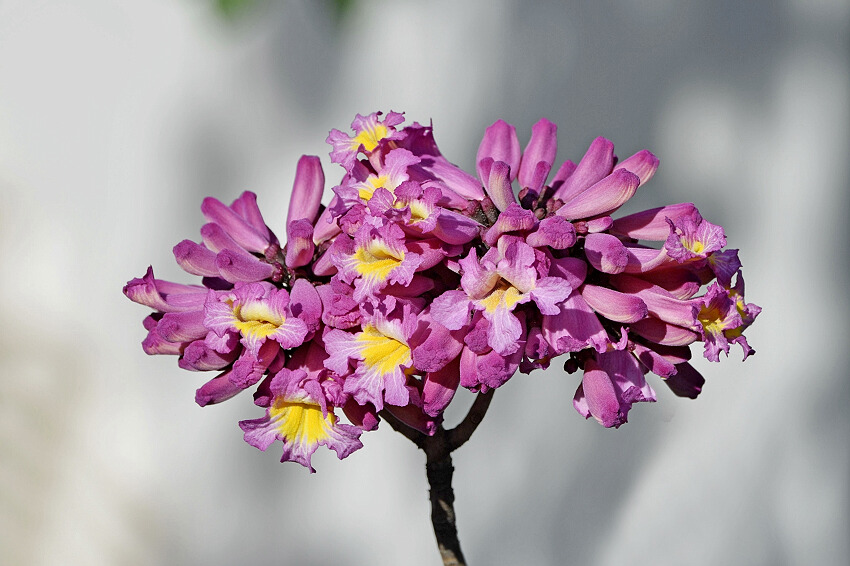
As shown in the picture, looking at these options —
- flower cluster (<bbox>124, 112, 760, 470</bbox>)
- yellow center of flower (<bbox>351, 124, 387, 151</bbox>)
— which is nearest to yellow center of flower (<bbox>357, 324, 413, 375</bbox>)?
flower cluster (<bbox>124, 112, 760, 470</bbox>)

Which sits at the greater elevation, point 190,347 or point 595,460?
point 190,347

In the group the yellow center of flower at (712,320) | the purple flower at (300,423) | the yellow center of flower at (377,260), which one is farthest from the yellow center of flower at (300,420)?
the yellow center of flower at (712,320)

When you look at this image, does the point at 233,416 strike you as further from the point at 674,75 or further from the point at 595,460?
the point at 674,75

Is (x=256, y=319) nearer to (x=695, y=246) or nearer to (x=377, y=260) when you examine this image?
Result: (x=377, y=260)

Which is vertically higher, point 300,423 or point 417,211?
point 417,211

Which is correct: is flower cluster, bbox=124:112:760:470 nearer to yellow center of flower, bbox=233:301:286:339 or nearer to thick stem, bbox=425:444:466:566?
yellow center of flower, bbox=233:301:286:339

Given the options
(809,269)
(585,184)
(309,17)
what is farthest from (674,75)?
(585,184)

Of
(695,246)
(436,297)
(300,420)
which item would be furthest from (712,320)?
(300,420)
